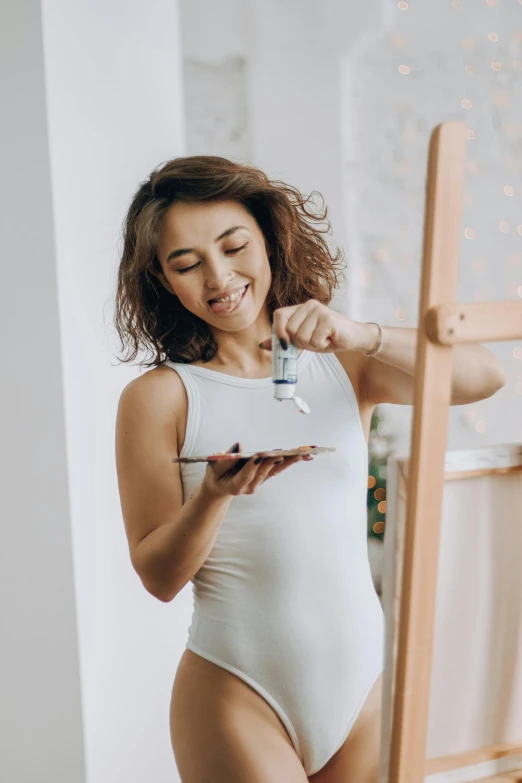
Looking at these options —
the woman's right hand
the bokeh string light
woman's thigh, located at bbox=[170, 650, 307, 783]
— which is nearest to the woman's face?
the woman's right hand

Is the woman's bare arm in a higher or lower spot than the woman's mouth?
lower

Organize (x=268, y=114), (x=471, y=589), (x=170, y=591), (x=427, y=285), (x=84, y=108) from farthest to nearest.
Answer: (x=268, y=114), (x=84, y=108), (x=170, y=591), (x=471, y=589), (x=427, y=285)

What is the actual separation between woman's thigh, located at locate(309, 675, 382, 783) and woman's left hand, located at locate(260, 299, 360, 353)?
0.50m

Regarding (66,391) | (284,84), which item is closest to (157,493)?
(66,391)

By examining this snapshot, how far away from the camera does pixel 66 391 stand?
1.65 m

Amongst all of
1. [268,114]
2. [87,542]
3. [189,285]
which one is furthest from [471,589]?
[268,114]

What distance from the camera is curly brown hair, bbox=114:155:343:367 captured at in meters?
1.18

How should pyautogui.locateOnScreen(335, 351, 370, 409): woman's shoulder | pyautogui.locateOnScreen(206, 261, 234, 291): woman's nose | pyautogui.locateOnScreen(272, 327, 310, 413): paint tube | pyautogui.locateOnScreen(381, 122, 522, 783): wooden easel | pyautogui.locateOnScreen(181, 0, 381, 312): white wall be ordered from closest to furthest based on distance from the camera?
pyautogui.locateOnScreen(381, 122, 522, 783): wooden easel < pyautogui.locateOnScreen(272, 327, 310, 413): paint tube < pyautogui.locateOnScreen(206, 261, 234, 291): woman's nose < pyautogui.locateOnScreen(335, 351, 370, 409): woman's shoulder < pyautogui.locateOnScreen(181, 0, 381, 312): white wall

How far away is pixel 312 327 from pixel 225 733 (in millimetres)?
516

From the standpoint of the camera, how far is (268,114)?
398 centimetres

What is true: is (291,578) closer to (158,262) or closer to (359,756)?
(359,756)

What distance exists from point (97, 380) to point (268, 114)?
8.46 ft

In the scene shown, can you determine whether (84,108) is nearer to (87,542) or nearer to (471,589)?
(87,542)

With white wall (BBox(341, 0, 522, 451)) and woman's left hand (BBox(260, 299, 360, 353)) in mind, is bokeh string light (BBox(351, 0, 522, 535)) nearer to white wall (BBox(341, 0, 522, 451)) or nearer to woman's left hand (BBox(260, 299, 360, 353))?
white wall (BBox(341, 0, 522, 451))
